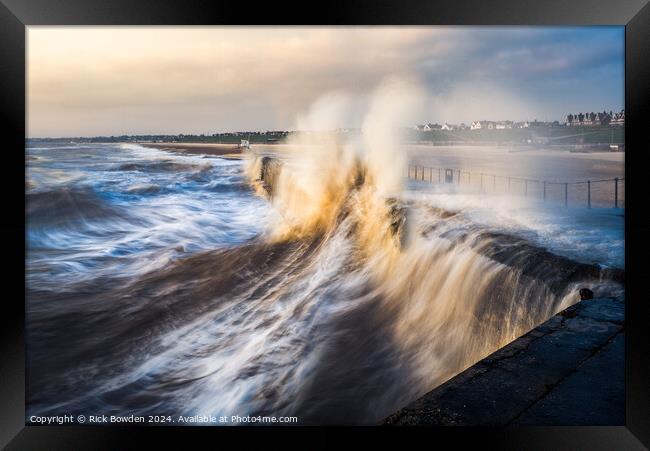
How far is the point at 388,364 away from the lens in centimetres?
265

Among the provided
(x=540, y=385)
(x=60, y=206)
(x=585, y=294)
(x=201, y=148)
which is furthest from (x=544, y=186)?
(x=60, y=206)

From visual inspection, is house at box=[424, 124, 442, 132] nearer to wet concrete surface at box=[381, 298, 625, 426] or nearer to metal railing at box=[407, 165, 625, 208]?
metal railing at box=[407, 165, 625, 208]

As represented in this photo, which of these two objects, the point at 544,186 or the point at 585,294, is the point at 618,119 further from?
the point at 585,294

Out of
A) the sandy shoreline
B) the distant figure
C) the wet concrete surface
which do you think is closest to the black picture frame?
the distant figure

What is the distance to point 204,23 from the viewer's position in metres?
2.45

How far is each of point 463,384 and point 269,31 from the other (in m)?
1.94

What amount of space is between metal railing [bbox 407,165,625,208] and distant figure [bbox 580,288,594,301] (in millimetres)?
485

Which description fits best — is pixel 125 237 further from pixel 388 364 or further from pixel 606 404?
pixel 606 404

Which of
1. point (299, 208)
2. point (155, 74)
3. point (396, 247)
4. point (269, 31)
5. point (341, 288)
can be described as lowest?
point (341, 288)

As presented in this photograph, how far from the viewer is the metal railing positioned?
2517 millimetres

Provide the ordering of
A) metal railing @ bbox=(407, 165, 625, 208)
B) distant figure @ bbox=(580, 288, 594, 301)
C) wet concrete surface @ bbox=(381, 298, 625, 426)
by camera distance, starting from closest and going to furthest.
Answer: wet concrete surface @ bbox=(381, 298, 625, 426), distant figure @ bbox=(580, 288, 594, 301), metal railing @ bbox=(407, 165, 625, 208)

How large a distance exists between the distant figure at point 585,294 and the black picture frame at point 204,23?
0.20 meters

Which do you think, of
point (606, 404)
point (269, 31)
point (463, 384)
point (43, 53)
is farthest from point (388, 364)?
point (43, 53)

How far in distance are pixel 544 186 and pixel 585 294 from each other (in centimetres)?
68
